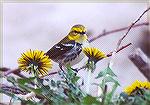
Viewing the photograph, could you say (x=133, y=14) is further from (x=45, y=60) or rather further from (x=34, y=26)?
(x=45, y=60)

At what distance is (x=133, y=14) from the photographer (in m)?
1.22

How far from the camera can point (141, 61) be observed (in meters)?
0.70

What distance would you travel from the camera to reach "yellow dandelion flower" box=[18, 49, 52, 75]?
0.46 meters

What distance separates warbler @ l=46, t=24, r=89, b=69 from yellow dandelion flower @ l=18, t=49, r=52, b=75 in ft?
0.21

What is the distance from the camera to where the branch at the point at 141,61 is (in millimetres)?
677

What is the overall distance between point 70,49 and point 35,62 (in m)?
0.09

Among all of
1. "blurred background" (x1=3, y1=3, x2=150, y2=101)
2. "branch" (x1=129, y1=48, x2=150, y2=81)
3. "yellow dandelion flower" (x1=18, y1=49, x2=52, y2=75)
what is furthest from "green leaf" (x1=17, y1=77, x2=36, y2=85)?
"blurred background" (x1=3, y1=3, x2=150, y2=101)

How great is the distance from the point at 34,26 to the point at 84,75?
771 millimetres

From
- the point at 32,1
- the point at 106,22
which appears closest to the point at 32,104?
the point at 32,1

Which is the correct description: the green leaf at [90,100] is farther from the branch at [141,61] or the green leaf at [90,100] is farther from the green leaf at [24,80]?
the branch at [141,61]

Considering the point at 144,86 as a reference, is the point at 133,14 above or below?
above

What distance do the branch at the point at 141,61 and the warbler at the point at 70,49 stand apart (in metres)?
0.15

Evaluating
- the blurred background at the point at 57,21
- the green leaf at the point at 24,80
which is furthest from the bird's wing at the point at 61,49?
the blurred background at the point at 57,21

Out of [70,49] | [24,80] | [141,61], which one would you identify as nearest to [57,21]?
[141,61]
